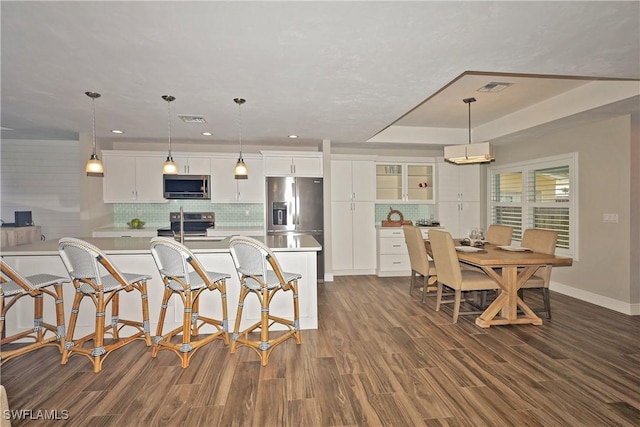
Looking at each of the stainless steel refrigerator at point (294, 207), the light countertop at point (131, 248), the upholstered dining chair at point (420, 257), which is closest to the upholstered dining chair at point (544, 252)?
the upholstered dining chair at point (420, 257)

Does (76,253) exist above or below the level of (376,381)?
above

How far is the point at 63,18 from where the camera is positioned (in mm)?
1960

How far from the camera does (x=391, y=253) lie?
19.5ft

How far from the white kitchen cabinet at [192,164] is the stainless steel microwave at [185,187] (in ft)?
0.28

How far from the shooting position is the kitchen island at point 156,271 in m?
3.15

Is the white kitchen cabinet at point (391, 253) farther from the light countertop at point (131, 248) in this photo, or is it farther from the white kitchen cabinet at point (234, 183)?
the light countertop at point (131, 248)

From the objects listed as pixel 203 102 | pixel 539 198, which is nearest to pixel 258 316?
pixel 203 102

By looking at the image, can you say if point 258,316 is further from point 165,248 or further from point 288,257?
point 165,248

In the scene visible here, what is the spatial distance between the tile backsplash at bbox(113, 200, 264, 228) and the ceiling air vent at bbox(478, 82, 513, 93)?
3900mm

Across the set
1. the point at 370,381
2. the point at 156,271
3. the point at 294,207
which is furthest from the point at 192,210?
the point at 370,381

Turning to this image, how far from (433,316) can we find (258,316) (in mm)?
2005

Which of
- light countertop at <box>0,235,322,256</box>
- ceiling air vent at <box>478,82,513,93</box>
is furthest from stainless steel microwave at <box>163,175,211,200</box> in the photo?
ceiling air vent at <box>478,82,513,93</box>

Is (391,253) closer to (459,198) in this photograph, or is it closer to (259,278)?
(459,198)

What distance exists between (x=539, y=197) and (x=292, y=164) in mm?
4051
